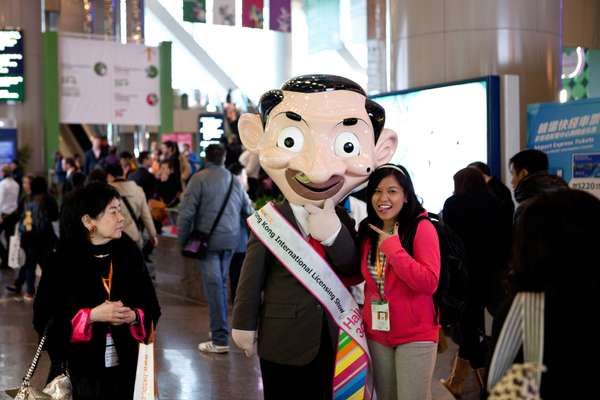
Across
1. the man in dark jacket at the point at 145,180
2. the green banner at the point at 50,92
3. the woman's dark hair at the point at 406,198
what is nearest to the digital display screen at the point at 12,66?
the green banner at the point at 50,92

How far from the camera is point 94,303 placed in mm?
3650

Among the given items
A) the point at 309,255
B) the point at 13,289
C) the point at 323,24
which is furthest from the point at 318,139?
the point at 323,24

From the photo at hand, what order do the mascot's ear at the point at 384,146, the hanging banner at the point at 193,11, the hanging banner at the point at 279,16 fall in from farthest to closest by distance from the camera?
the hanging banner at the point at 279,16 < the hanging banner at the point at 193,11 < the mascot's ear at the point at 384,146

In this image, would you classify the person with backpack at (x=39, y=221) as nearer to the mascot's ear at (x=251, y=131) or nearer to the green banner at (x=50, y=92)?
the mascot's ear at (x=251, y=131)

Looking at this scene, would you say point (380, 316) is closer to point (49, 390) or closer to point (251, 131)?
point (251, 131)

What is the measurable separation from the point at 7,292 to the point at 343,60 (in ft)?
61.0

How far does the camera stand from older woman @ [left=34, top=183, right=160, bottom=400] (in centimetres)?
362

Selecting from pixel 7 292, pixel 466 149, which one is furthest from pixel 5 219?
pixel 466 149

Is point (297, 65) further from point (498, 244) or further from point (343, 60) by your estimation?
point (498, 244)

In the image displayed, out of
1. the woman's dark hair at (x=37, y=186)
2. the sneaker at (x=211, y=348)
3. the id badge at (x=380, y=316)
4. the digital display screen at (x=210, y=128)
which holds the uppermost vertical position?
the digital display screen at (x=210, y=128)

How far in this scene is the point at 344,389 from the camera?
11.9 feet

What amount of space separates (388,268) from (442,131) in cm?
404

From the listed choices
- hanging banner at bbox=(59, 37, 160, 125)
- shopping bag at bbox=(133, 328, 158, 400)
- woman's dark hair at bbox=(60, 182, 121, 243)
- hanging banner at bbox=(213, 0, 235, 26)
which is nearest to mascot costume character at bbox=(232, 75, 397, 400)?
shopping bag at bbox=(133, 328, 158, 400)

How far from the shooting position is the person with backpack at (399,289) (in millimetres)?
3598
